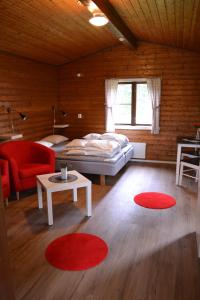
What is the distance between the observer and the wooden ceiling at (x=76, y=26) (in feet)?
9.61

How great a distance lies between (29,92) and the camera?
4918 mm

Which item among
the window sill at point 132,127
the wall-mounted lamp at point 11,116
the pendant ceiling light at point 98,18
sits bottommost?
the window sill at point 132,127

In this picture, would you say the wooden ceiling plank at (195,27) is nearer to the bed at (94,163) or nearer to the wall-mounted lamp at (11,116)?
the bed at (94,163)

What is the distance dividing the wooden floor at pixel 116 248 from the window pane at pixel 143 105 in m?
2.20

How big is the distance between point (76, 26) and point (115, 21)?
0.72 m

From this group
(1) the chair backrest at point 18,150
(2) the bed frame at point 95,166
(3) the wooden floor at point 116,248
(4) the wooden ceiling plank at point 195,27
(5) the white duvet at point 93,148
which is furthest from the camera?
(5) the white duvet at point 93,148

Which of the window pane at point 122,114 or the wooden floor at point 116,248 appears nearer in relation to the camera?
the wooden floor at point 116,248

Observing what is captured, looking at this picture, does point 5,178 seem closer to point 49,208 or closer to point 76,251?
point 49,208

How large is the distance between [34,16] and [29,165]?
2129 millimetres

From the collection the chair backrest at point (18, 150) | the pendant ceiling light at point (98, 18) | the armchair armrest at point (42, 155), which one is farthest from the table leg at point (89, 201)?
the pendant ceiling light at point (98, 18)

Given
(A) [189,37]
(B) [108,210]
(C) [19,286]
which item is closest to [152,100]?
(A) [189,37]

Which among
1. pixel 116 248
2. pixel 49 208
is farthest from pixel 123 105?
pixel 116 248

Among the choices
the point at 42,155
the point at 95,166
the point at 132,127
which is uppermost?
the point at 132,127

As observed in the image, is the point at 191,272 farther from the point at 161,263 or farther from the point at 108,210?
the point at 108,210
